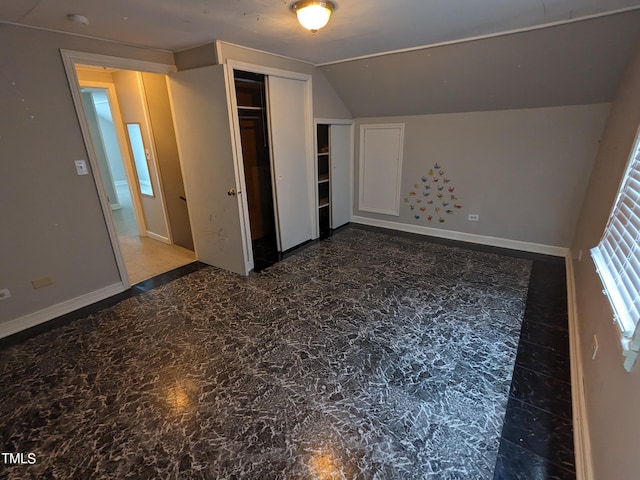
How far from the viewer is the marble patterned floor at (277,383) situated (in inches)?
59.9

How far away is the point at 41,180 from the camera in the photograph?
2500mm

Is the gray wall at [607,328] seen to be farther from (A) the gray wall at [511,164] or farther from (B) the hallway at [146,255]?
(B) the hallway at [146,255]

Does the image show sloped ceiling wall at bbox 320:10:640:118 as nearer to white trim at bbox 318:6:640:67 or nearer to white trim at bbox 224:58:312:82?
white trim at bbox 318:6:640:67

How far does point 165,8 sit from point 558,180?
4233mm

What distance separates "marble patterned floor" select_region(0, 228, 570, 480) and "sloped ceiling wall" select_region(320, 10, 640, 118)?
2046 mm

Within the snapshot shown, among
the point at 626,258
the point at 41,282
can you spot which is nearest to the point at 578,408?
the point at 626,258

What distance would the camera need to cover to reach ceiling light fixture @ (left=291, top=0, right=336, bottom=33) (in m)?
1.95

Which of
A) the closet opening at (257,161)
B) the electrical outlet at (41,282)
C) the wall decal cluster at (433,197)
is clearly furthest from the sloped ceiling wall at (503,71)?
the electrical outlet at (41,282)

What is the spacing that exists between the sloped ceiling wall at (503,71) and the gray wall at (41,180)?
2701 mm

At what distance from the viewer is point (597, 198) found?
2699 mm

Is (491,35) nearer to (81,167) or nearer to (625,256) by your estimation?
(625,256)

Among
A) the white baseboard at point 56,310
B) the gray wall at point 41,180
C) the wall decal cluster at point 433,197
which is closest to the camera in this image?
the gray wall at point 41,180

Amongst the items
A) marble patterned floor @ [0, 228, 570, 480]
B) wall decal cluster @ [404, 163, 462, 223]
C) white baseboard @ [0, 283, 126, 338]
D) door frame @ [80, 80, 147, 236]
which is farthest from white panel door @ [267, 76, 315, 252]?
door frame @ [80, 80, 147, 236]

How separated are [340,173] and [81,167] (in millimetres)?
3285
